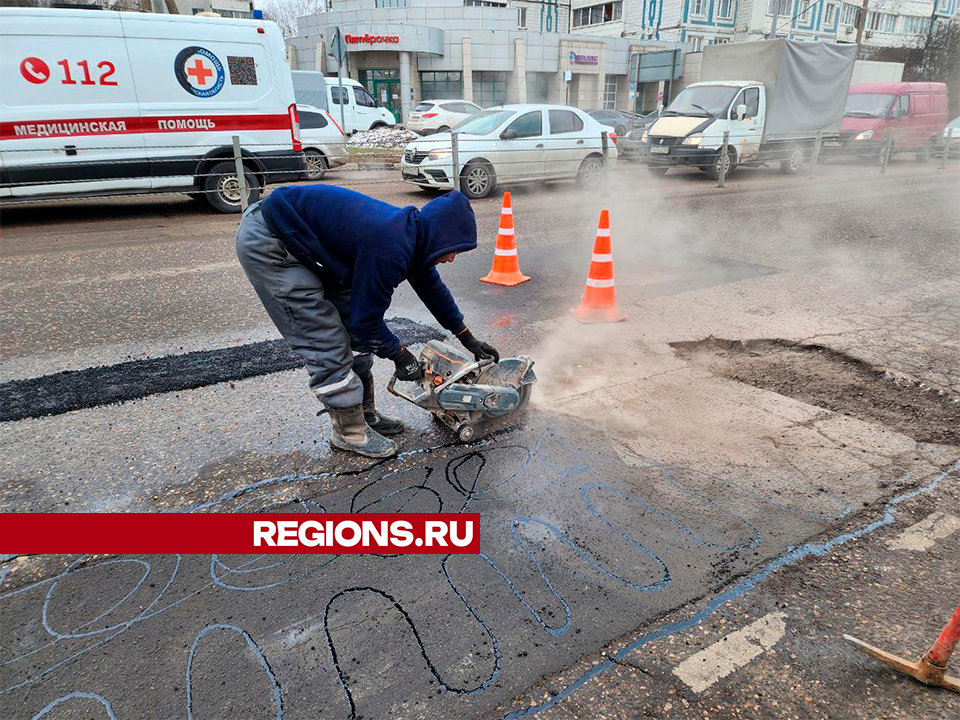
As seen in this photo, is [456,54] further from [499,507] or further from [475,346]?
[499,507]

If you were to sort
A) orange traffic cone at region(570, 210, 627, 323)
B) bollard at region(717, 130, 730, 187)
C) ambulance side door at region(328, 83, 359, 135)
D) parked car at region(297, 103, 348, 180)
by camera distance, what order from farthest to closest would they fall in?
ambulance side door at region(328, 83, 359, 135) < bollard at region(717, 130, 730, 187) < parked car at region(297, 103, 348, 180) < orange traffic cone at region(570, 210, 627, 323)

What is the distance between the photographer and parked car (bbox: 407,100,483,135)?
23844mm

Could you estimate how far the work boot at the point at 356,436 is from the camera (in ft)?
10.3

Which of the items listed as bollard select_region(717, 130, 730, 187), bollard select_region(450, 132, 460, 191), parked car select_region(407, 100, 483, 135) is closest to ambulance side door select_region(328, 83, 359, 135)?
parked car select_region(407, 100, 483, 135)

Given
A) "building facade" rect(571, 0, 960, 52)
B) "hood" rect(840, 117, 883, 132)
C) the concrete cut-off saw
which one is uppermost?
"building facade" rect(571, 0, 960, 52)

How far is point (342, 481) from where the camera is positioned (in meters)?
2.98

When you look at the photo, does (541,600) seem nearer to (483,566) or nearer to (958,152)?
(483,566)

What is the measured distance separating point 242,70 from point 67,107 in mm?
2382

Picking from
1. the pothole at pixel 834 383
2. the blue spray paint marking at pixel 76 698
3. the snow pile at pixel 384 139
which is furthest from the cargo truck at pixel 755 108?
the blue spray paint marking at pixel 76 698

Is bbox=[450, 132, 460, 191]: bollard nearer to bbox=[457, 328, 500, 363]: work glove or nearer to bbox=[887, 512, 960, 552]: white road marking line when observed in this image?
bbox=[457, 328, 500, 363]: work glove

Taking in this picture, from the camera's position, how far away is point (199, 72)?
9.08 meters

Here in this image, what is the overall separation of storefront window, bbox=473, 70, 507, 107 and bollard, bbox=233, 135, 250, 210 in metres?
29.6

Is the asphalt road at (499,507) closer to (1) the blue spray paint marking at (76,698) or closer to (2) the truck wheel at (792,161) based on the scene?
(1) the blue spray paint marking at (76,698)

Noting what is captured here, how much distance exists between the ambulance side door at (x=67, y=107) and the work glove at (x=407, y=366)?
7976 mm
